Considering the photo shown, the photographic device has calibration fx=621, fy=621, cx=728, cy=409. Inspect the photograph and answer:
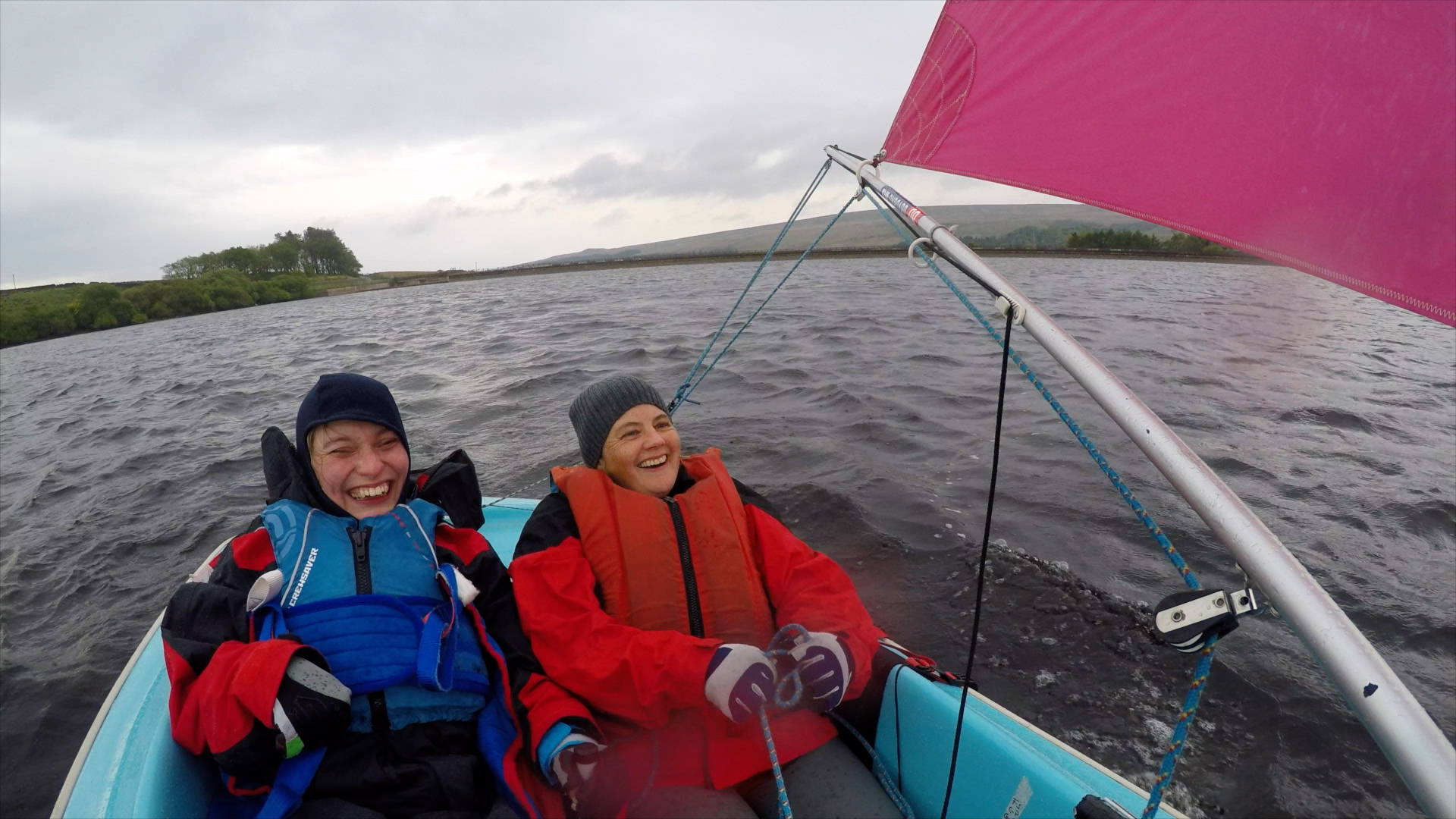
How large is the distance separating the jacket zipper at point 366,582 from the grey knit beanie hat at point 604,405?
0.83 metres

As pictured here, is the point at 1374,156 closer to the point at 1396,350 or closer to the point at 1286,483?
the point at 1286,483

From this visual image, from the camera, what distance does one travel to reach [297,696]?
1691 mm

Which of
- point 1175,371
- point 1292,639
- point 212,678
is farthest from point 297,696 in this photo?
point 1175,371

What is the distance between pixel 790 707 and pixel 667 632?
442 millimetres

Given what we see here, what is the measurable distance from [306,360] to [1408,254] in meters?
19.5

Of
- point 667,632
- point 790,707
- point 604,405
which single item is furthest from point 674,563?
point 604,405

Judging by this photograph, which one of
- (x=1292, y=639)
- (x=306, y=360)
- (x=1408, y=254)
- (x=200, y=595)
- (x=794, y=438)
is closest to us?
(x=1408, y=254)

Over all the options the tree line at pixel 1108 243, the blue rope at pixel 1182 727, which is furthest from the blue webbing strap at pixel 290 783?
the tree line at pixel 1108 243

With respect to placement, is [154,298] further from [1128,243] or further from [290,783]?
[1128,243]

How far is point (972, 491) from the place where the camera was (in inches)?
221

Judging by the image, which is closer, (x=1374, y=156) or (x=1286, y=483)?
(x=1374, y=156)

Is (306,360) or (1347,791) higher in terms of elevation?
(306,360)

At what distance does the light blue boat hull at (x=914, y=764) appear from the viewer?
71.7 inches

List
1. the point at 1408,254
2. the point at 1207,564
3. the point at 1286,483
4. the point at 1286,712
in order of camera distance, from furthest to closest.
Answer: the point at 1286,483, the point at 1207,564, the point at 1286,712, the point at 1408,254
